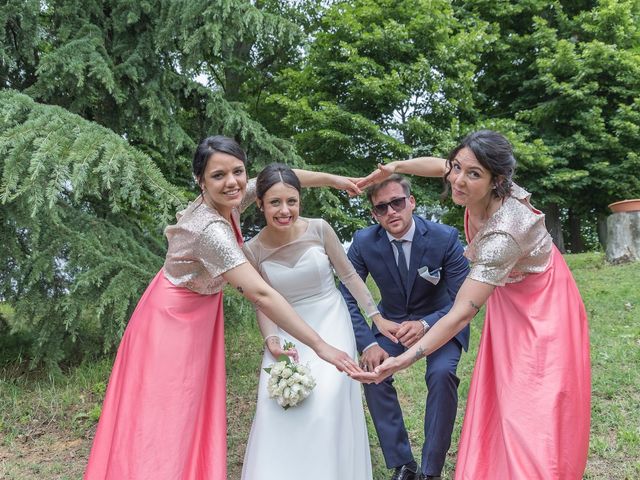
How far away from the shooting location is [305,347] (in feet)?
11.9

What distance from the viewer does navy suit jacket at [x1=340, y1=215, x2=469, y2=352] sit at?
406cm

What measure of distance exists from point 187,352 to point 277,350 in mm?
621

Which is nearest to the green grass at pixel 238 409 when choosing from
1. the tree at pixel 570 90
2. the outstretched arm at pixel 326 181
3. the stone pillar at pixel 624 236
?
the outstretched arm at pixel 326 181

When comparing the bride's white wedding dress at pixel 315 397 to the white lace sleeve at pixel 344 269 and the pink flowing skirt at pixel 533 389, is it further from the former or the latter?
the pink flowing skirt at pixel 533 389

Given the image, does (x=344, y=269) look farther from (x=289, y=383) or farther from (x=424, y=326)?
(x=289, y=383)

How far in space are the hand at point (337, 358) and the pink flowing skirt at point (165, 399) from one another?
603mm

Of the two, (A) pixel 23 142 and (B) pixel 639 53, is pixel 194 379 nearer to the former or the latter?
(A) pixel 23 142

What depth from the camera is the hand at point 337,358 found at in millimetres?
3225

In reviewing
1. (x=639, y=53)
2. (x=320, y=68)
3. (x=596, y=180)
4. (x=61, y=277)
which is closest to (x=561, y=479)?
(x=61, y=277)

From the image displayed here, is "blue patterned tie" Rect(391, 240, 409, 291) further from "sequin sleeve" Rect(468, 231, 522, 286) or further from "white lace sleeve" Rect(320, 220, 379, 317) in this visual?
"sequin sleeve" Rect(468, 231, 522, 286)

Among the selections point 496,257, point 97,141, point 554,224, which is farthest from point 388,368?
point 554,224

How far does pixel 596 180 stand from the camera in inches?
570

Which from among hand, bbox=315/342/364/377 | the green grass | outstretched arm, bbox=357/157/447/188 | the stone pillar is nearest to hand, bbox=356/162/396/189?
outstretched arm, bbox=357/157/447/188

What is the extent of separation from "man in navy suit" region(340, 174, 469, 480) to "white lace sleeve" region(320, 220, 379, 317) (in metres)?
0.12
